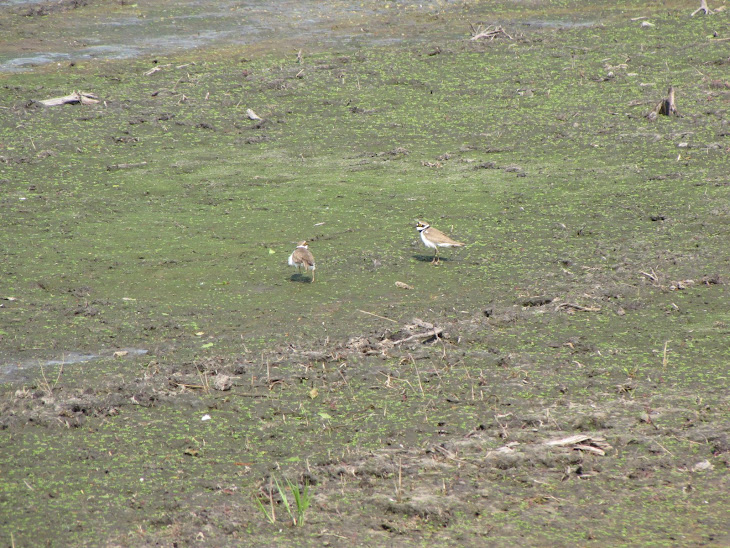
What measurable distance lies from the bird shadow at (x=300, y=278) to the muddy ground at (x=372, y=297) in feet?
0.19

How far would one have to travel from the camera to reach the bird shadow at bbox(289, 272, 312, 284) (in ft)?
26.3

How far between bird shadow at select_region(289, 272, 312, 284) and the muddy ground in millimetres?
58

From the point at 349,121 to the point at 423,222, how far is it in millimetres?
3285

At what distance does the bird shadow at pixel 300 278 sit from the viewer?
802cm

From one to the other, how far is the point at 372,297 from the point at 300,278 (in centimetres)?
79

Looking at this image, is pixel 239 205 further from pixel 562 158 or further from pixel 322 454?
pixel 322 454

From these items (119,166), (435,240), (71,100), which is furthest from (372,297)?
(71,100)

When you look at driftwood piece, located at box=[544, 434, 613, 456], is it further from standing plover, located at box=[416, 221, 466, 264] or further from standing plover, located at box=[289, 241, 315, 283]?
standing plover, located at box=[416, 221, 466, 264]

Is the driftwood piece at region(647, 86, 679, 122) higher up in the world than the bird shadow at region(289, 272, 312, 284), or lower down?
higher up

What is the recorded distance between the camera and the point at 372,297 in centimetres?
763

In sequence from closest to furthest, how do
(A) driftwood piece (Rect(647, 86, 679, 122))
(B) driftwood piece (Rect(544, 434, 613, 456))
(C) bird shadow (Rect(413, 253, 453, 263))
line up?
(B) driftwood piece (Rect(544, 434, 613, 456)), (C) bird shadow (Rect(413, 253, 453, 263)), (A) driftwood piece (Rect(647, 86, 679, 122))

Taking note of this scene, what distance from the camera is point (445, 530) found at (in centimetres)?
444

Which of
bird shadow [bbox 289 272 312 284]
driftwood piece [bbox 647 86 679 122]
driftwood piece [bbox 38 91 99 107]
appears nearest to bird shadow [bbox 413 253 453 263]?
bird shadow [bbox 289 272 312 284]

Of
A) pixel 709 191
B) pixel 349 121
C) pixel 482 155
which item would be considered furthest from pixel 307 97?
pixel 709 191
